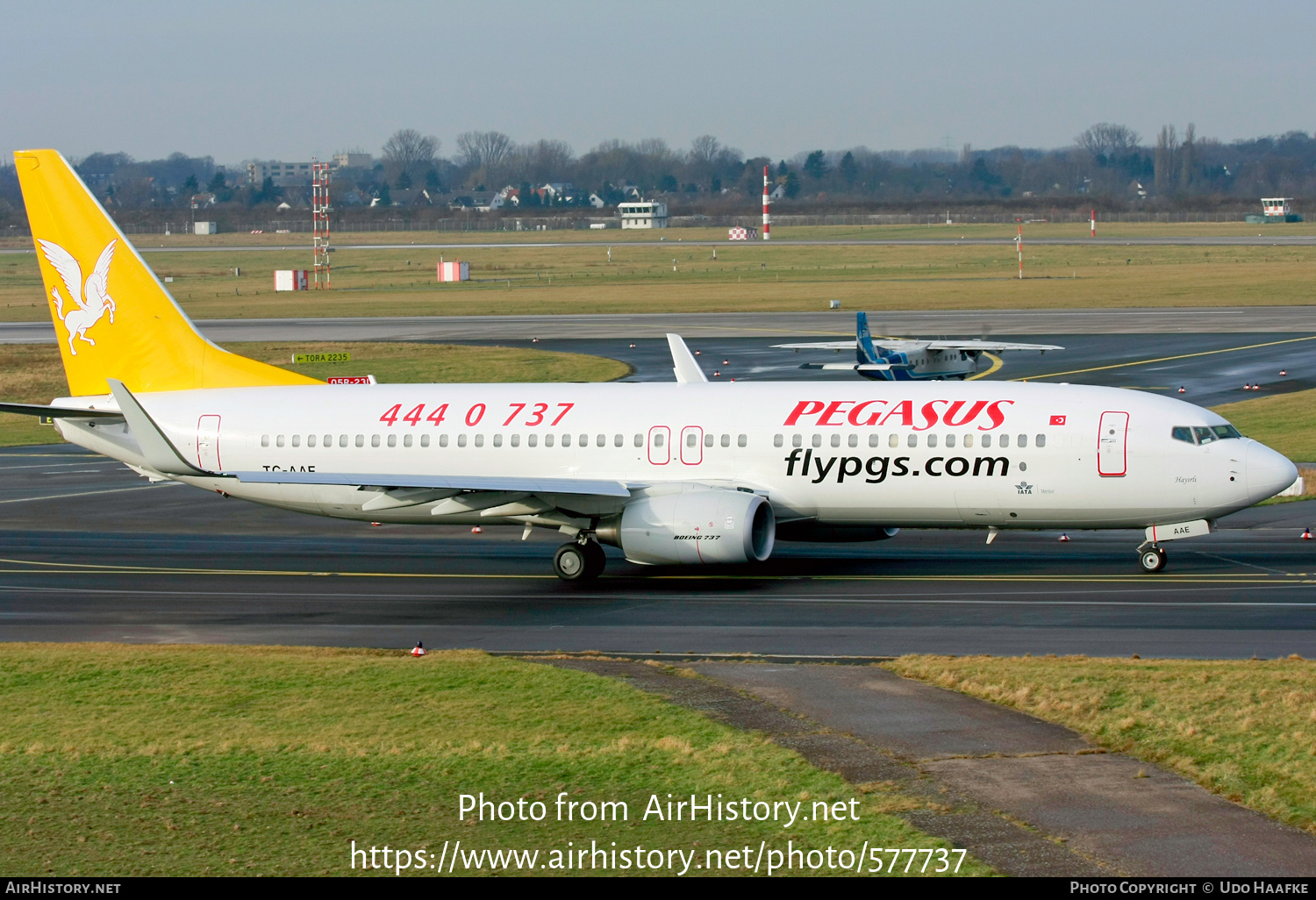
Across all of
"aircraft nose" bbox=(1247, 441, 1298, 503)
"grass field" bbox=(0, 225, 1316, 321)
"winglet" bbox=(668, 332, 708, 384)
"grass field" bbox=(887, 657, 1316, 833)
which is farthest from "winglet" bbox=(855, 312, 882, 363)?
"grass field" bbox=(0, 225, 1316, 321)

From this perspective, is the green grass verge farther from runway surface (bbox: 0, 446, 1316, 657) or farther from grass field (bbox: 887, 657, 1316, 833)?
grass field (bbox: 887, 657, 1316, 833)

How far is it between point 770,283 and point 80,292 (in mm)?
108557

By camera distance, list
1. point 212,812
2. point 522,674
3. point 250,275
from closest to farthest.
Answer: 1. point 212,812
2. point 522,674
3. point 250,275

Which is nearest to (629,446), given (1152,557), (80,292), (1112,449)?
(1112,449)

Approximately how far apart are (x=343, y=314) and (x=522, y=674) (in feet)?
323

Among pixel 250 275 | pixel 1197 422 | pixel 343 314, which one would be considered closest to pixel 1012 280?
pixel 343 314

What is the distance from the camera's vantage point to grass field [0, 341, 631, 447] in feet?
243

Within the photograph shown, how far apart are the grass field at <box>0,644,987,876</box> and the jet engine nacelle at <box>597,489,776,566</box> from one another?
8590 mm

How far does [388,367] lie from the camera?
261ft

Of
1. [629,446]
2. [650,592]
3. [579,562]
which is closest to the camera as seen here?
[650,592]

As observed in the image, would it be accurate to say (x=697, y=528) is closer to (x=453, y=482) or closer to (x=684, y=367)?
(x=453, y=482)

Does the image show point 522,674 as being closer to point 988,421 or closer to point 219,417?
point 988,421

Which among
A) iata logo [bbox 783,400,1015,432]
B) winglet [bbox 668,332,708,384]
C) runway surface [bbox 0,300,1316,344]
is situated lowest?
runway surface [bbox 0,300,1316,344]

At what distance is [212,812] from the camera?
16.7 meters
